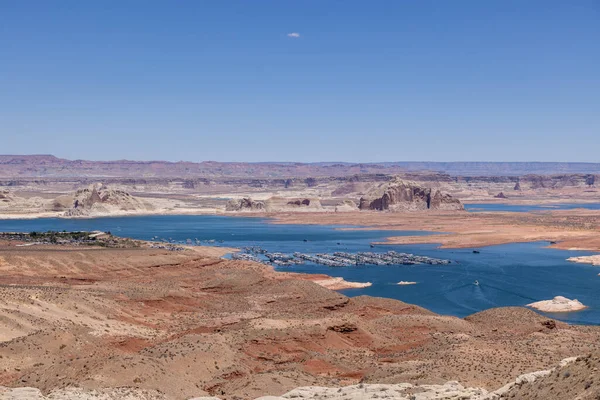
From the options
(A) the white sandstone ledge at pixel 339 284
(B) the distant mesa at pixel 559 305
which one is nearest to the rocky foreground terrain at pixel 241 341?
(A) the white sandstone ledge at pixel 339 284

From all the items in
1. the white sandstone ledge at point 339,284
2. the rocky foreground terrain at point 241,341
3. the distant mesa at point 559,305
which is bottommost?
the white sandstone ledge at point 339,284

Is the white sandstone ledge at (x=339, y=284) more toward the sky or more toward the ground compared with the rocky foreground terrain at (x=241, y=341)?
more toward the ground

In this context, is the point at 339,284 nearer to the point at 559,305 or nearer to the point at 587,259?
the point at 559,305

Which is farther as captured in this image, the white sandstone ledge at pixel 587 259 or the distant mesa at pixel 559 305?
the white sandstone ledge at pixel 587 259

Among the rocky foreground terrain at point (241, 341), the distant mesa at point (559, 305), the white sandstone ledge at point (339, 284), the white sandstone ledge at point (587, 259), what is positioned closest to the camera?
the rocky foreground terrain at point (241, 341)

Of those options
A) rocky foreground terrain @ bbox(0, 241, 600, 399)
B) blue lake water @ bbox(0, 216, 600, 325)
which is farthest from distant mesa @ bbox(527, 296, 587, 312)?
rocky foreground terrain @ bbox(0, 241, 600, 399)

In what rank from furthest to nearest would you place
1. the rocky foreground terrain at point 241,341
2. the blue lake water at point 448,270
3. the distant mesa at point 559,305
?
1. the blue lake water at point 448,270
2. the distant mesa at point 559,305
3. the rocky foreground terrain at point 241,341

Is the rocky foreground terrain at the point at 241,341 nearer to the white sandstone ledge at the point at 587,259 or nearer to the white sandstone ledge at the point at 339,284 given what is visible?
the white sandstone ledge at the point at 339,284

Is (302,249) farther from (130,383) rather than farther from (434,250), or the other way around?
(130,383)
